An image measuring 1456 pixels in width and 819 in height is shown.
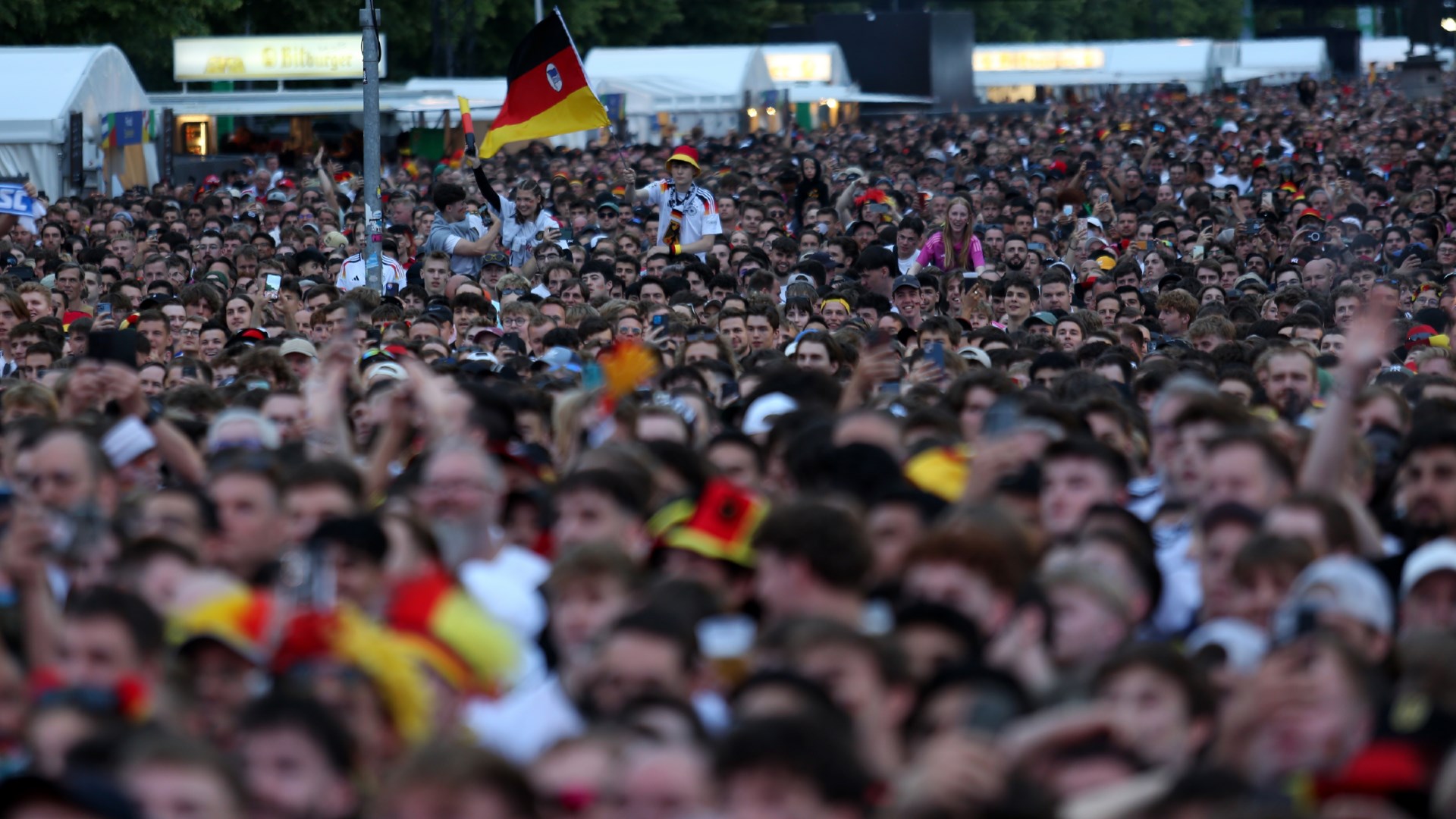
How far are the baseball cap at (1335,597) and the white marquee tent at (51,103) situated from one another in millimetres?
→ 27331

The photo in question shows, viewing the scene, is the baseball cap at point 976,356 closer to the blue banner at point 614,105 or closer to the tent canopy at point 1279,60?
the blue banner at point 614,105

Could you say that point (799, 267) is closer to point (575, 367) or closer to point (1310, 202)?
point (575, 367)

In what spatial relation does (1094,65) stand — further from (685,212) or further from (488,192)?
(488,192)

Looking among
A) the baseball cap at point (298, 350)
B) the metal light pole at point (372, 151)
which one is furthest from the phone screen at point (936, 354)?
the metal light pole at point (372, 151)

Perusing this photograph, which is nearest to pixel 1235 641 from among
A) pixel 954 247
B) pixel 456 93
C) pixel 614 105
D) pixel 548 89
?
pixel 954 247

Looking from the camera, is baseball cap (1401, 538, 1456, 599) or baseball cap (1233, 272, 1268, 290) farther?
baseball cap (1233, 272, 1268, 290)

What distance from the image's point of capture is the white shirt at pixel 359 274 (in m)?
17.4

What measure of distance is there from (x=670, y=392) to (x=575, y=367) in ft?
6.99

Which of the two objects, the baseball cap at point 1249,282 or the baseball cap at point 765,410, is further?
the baseball cap at point 1249,282

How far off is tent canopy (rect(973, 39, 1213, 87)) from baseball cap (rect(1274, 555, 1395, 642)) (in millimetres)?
70122

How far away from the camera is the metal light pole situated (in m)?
16.3

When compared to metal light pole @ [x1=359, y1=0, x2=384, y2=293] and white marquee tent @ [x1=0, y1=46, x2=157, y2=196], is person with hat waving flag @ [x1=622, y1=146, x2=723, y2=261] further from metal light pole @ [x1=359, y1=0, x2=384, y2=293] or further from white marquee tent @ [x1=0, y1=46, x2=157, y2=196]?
white marquee tent @ [x1=0, y1=46, x2=157, y2=196]

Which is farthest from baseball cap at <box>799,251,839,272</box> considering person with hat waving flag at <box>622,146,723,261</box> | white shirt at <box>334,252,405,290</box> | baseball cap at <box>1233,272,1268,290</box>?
white shirt at <box>334,252,405,290</box>

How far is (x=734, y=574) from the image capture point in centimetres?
607
